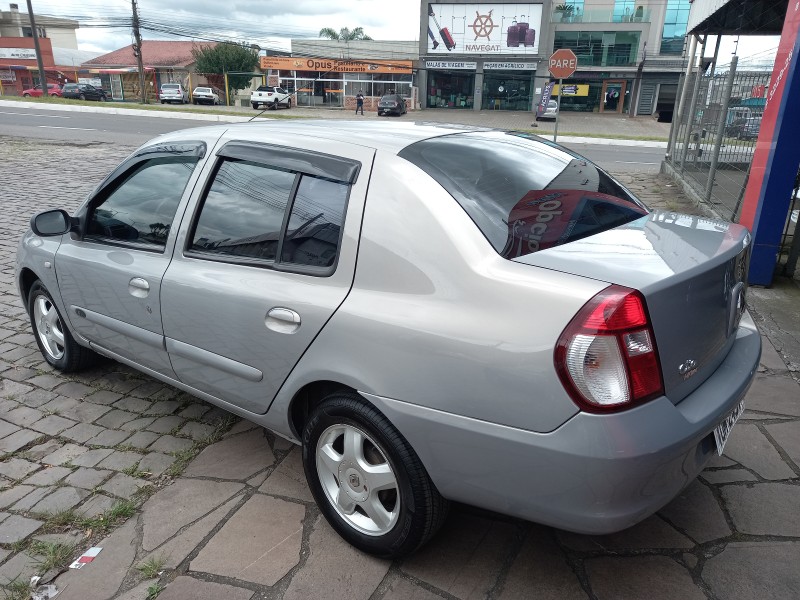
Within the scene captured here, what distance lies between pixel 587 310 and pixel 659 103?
51.8 m

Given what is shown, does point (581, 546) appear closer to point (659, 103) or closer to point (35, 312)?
point (35, 312)

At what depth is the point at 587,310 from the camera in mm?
1764

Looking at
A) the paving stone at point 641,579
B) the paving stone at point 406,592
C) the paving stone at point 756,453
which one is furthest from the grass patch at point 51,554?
the paving stone at point 756,453

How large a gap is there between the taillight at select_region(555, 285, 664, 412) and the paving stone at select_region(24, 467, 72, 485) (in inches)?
101

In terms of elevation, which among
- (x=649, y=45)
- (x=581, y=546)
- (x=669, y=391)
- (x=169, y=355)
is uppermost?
(x=649, y=45)

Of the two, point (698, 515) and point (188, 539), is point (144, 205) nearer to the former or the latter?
point (188, 539)

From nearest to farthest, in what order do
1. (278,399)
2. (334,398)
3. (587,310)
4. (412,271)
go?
1. (587,310)
2. (412,271)
3. (334,398)
4. (278,399)

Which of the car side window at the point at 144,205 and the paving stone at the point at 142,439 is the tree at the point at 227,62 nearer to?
the car side window at the point at 144,205

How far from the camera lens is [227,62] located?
53.8 meters

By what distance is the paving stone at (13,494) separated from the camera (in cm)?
282

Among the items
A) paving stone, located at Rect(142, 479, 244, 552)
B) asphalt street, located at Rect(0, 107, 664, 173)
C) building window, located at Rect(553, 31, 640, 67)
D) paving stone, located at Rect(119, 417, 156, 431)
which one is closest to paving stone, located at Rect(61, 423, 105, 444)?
paving stone, located at Rect(119, 417, 156, 431)

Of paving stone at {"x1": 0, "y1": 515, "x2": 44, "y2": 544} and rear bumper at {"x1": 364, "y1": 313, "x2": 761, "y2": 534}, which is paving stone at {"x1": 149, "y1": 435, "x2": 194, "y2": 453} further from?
rear bumper at {"x1": 364, "y1": 313, "x2": 761, "y2": 534}

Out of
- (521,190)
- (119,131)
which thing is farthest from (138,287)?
(119,131)

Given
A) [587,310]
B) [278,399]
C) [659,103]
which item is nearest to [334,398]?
[278,399]
